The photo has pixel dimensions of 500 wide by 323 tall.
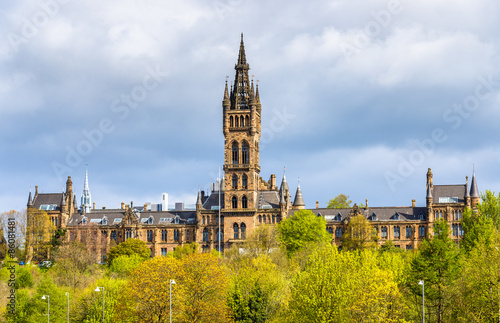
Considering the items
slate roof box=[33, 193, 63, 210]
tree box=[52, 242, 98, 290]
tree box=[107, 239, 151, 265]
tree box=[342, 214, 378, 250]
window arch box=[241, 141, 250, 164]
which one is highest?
window arch box=[241, 141, 250, 164]

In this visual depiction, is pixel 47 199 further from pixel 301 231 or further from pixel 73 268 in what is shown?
pixel 301 231

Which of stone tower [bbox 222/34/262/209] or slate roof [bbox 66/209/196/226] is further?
slate roof [bbox 66/209/196/226]

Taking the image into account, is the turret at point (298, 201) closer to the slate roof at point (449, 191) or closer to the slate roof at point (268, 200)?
the slate roof at point (268, 200)

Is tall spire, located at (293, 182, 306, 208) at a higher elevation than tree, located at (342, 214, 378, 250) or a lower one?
higher

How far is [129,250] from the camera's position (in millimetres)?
155625

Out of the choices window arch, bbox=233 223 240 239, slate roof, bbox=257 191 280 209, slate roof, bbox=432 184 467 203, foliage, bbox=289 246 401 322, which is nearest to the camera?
Answer: foliage, bbox=289 246 401 322

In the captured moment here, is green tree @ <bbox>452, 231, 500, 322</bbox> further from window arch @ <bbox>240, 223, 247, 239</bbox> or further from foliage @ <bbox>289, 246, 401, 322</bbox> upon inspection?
window arch @ <bbox>240, 223, 247, 239</bbox>

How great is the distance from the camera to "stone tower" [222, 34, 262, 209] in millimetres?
163875

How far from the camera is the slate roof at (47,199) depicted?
7131 inches

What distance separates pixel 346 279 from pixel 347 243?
82.9 m

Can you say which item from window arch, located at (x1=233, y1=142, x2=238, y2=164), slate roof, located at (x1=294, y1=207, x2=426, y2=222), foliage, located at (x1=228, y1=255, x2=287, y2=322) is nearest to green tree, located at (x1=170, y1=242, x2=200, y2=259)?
window arch, located at (x1=233, y1=142, x2=238, y2=164)

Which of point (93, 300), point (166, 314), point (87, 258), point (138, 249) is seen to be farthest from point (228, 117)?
point (166, 314)

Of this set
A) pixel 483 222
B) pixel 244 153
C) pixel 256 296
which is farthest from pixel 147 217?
pixel 256 296

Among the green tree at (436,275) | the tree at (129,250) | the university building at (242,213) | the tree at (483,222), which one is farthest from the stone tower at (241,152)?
the green tree at (436,275)
